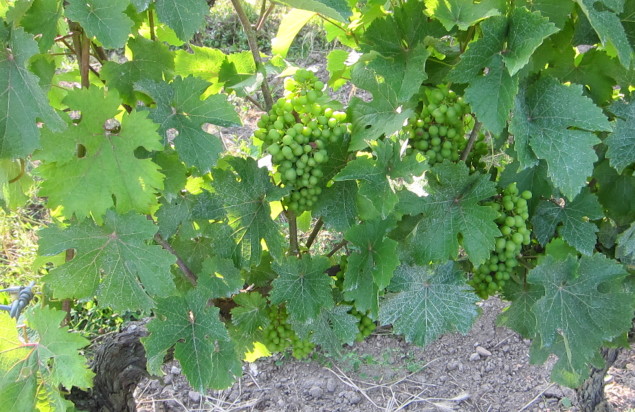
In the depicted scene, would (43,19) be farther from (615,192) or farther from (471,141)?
(615,192)

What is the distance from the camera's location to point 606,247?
1730mm

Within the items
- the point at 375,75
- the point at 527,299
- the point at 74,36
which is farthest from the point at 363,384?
the point at 74,36

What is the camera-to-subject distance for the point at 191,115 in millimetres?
1338

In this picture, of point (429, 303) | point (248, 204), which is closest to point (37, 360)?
point (248, 204)

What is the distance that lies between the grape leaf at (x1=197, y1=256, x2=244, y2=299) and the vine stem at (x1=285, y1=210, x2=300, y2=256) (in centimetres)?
23

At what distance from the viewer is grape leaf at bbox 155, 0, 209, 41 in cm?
119

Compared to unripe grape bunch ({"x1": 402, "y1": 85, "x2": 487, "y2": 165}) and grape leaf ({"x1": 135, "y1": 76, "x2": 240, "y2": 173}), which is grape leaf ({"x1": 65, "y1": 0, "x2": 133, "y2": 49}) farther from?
unripe grape bunch ({"x1": 402, "y1": 85, "x2": 487, "y2": 165})

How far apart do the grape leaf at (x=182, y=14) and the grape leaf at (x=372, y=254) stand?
599mm

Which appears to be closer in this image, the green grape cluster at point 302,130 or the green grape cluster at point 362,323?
the green grape cluster at point 302,130

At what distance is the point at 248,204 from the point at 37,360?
0.63m

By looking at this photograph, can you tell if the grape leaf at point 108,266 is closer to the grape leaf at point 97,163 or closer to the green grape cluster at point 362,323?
the grape leaf at point 97,163

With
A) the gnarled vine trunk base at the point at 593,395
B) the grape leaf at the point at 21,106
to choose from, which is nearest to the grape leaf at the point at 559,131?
the grape leaf at the point at 21,106

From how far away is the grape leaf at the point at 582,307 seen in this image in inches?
58.6

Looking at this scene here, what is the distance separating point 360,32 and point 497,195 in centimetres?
58
